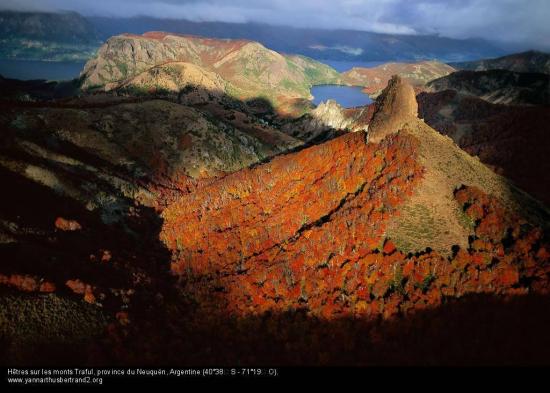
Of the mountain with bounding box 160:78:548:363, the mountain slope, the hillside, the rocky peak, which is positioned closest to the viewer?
the hillside

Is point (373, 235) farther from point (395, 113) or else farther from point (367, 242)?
point (395, 113)

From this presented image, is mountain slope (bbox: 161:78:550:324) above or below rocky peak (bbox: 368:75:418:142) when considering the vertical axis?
below

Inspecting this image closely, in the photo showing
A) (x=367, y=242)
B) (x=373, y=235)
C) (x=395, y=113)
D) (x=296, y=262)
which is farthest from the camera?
(x=395, y=113)

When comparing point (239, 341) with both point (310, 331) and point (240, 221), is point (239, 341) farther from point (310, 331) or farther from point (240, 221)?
point (240, 221)

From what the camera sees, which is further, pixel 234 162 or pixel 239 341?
pixel 234 162

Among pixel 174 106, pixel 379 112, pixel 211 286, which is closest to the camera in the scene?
pixel 211 286

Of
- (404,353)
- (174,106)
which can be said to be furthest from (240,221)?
(174,106)

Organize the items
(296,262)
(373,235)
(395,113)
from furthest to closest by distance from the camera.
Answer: (395,113)
(296,262)
(373,235)

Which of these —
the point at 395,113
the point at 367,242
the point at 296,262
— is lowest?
the point at 296,262

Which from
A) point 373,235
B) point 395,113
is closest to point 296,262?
point 373,235
